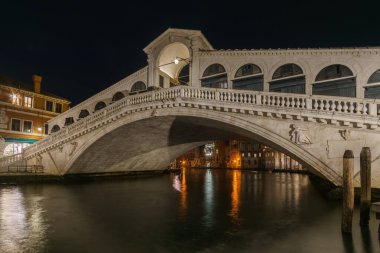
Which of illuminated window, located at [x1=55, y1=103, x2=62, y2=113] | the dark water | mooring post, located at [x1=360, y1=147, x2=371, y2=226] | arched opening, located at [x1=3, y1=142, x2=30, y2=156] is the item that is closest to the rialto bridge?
mooring post, located at [x1=360, y1=147, x2=371, y2=226]

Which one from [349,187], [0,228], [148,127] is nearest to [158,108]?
[148,127]

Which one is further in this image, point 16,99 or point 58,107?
point 58,107

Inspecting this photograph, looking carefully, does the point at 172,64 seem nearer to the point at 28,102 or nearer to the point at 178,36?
the point at 178,36

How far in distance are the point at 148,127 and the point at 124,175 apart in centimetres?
882

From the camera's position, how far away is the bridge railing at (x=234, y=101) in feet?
38.1

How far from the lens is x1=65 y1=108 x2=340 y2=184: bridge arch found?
13.2 meters

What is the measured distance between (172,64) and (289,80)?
954 cm

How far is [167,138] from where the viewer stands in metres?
21.8

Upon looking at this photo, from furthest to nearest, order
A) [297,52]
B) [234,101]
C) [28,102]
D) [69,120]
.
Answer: [28,102] < [69,120] < [297,52] < [234,101]

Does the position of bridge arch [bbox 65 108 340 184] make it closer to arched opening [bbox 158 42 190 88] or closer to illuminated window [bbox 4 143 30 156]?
arched opening [bbox 158 42 190 88]

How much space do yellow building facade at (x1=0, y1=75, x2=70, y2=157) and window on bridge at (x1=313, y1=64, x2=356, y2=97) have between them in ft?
Answer: 85.5

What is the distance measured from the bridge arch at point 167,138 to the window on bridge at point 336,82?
15.6ft

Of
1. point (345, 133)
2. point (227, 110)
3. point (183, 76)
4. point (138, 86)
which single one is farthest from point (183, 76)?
point (345, 133)

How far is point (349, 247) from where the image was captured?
7.16 metres
